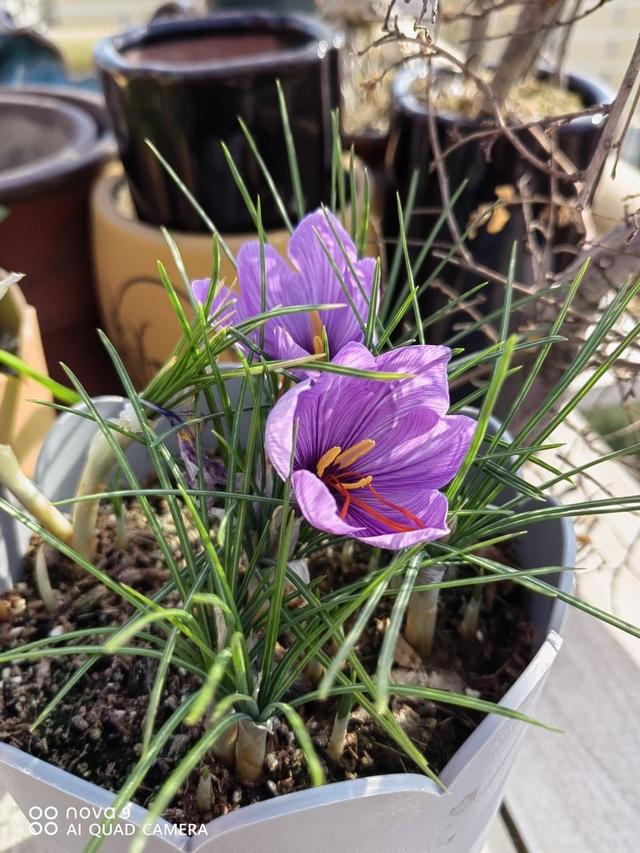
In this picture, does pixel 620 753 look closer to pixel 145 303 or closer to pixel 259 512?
pixel 259 512

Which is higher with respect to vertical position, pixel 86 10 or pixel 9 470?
pixel 86 10

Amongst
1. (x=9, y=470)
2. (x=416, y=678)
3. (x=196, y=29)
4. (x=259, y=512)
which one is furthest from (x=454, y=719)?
(x=196, y=29)

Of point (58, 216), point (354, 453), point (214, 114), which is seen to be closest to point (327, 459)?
point (354, 453)

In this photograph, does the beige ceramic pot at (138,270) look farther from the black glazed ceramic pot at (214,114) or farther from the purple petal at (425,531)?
the purple petal at (425,531)

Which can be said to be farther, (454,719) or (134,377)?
(134,377)

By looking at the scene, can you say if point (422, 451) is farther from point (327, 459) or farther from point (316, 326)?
point (316, 326)

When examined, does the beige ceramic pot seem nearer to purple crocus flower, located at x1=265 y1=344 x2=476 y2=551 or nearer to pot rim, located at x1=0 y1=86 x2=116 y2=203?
pot rim, located at x1=0 y1=86 x2=116 y2=203

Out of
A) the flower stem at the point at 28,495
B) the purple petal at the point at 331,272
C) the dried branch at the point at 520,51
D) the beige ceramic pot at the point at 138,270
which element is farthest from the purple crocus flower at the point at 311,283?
the dried branch at the point at 520,51
